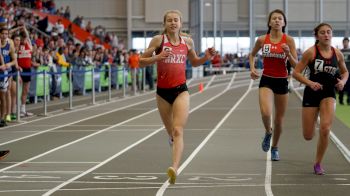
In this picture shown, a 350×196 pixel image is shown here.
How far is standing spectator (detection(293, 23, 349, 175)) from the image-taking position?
11758mm

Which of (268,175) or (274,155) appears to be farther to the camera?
(274,155)

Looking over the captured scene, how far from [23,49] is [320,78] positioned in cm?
1250

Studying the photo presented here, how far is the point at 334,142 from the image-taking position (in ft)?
52.3

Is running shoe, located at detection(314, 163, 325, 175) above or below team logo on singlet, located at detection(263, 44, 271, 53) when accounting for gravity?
below

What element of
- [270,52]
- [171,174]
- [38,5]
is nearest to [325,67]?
[270,52]

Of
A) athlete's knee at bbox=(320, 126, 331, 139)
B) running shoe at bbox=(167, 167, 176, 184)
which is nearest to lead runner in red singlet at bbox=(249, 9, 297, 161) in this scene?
athlete's knee at bbox=(320, 126, 331, 139)

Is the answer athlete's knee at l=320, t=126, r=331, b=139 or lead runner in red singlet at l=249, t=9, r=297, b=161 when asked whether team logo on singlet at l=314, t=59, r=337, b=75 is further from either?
lead runner in red singlet at l=249, t=9, r=297, b=161

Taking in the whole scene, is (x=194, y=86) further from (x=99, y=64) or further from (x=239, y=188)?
(x=239, y=188)

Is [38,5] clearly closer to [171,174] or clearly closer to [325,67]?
[325,67]

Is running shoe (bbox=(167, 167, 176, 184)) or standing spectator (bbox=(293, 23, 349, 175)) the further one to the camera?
standing spectator (bbox=(293, 23, 349, 175))

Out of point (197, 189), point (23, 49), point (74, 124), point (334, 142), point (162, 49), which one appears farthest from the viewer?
point (23, 49)

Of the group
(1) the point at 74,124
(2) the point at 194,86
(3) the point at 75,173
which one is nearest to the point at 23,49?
(1) the point at 74,124

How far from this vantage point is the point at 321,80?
11.9m

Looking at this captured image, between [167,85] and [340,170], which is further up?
[167,85]
